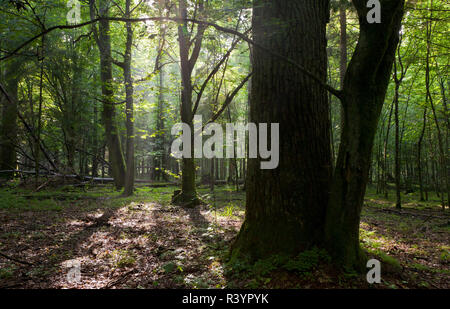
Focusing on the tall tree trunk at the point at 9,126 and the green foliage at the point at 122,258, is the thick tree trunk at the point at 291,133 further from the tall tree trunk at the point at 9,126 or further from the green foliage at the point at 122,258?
the tall tree trunk at the point at 9,126

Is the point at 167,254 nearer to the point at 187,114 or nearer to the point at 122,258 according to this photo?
the point at 122,258

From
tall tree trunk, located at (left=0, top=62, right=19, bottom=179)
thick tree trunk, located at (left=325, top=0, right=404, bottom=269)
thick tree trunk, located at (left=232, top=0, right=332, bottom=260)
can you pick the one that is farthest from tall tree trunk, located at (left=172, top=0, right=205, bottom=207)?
tall tree trunk, located at (left=0, top=62, right=19, bottom=179)

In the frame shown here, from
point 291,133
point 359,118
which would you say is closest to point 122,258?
point 291,133

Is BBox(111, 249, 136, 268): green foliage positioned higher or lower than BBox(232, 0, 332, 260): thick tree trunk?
lower

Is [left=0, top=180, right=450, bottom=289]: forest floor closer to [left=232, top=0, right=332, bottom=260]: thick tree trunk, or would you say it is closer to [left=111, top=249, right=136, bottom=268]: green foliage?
[left=111, top=249, right=136, bottom=268]: green foliage

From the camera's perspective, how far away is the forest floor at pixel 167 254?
9.66ft

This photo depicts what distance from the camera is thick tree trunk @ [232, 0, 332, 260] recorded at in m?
3.17

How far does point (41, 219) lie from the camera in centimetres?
671

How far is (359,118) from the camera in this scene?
2779mm

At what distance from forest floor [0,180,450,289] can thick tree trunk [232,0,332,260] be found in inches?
12.7

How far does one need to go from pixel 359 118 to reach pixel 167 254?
145 inches

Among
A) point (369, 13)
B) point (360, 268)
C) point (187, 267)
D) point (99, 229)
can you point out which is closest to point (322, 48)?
point (369, 13)

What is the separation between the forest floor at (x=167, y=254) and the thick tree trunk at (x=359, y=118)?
1.14 ft
